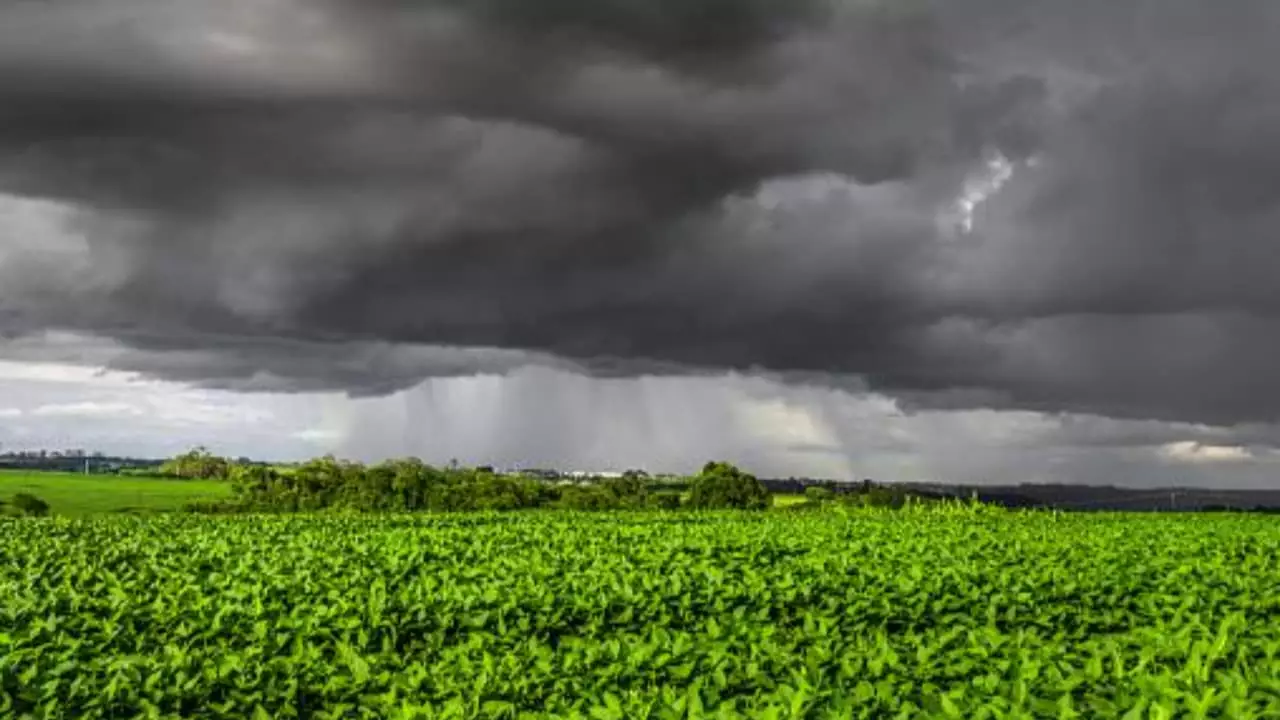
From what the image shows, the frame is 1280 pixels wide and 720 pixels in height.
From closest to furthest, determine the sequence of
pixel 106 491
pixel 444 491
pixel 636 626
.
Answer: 1. pixel 636 626
2. pixel 444 491
3. pixel 106 491

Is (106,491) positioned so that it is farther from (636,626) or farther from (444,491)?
(636,626)

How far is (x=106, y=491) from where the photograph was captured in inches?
4099

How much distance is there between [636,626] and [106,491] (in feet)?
332

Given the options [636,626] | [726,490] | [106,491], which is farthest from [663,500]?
[106,491]

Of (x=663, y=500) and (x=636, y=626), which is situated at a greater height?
(x=663, y=500)

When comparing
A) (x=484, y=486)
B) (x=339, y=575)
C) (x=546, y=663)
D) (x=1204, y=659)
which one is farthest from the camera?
(x=484, y=486)

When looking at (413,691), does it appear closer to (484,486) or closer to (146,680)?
(146,680)

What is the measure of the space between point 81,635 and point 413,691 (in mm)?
3981

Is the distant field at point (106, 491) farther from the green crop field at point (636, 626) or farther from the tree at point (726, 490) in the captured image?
the green crop field at point (636, 626)

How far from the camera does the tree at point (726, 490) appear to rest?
60.1 meters

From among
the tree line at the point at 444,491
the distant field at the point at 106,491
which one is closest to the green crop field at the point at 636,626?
the tree line at the point at 444,491

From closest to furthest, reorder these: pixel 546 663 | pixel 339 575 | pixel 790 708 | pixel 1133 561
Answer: pixel 790 708
pixel 546 663
pixel 339 575
pixel 1133 561

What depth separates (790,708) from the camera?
6.85 meters

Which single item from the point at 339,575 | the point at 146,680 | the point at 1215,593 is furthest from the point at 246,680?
the point at 1215,593
